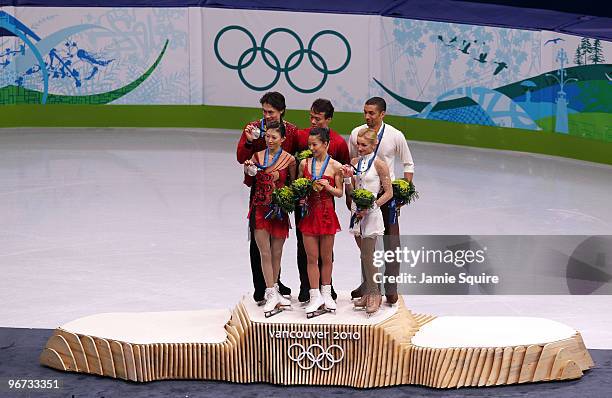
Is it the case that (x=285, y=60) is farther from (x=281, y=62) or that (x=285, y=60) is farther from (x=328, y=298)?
(x=328, y=298)

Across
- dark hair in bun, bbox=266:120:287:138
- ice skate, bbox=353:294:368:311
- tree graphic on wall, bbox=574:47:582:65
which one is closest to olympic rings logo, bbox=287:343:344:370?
ice skate, bbox=353:294:368:311

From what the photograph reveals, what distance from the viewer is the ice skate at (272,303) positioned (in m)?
8.92

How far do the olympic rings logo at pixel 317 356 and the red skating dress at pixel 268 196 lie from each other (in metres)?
0.86

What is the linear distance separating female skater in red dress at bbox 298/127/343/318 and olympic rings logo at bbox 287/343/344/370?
0.23m

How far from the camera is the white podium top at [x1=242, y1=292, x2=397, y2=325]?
8781 mm

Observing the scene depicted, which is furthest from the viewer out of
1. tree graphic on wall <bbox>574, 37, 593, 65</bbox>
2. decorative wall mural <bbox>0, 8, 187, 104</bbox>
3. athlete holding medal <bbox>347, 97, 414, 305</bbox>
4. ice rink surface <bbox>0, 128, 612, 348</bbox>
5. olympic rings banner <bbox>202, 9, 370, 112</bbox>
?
decorative wall mural <bbox>0, 8, 187, 104</bbox>

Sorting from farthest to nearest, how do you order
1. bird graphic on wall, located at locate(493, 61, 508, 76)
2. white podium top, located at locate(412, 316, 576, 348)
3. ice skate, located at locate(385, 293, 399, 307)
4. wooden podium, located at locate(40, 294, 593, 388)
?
bird graphic on wall, located at locate(493, 61, 508, 76), ice skate, located at locate(385, 293, 399, 307), white podium top, located at locate(412, 316, 576, 348), wooden podium, located at locate(40, 294, 593, 388)

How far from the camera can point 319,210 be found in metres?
8.92

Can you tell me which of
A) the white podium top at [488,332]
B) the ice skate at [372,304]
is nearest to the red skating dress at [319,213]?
the ice skate at [372,304]

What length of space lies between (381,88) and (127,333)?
1057 cm

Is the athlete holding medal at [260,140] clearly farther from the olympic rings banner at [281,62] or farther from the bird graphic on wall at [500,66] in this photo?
the bird graphic on wall at [500,66]

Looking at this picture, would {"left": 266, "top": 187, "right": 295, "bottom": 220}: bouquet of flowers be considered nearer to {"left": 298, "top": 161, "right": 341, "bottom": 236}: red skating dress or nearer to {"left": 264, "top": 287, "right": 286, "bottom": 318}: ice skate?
{"left": 298, "top": 161, "right": 341, "bottom": 236}: red skating dress

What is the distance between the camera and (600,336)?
10.0m

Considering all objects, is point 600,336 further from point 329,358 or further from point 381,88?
point 381,88
